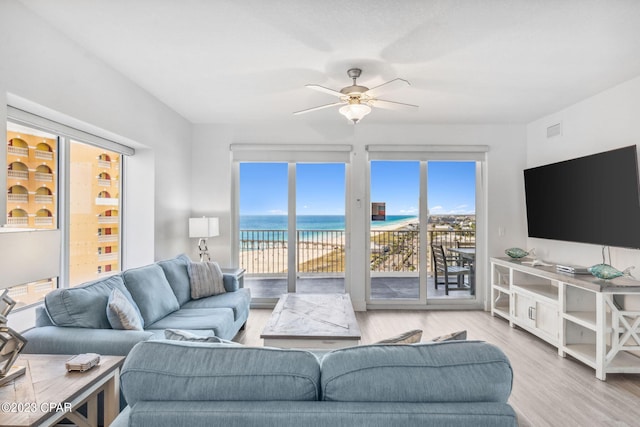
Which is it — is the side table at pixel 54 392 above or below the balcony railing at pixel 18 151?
below

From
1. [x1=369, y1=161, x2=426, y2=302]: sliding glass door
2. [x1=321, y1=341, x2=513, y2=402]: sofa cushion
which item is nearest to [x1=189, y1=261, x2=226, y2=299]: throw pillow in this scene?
[x1=369, y1=161, x2=426, y2=302]: sliding glass door

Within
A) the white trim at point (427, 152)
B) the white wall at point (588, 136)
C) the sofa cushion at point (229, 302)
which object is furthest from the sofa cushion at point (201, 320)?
the white wall at point (588, 136)

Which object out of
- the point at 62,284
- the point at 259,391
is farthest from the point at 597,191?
the point at 62,284

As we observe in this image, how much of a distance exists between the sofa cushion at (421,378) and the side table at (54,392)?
1.11 meters

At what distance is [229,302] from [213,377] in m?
2.33

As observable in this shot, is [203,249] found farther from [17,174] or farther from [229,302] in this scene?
[17,174]

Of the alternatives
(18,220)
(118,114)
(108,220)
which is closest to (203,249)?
(108,220)

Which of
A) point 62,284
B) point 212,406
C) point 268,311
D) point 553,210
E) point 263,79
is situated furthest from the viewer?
point 268,311

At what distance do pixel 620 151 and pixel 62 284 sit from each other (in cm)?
480

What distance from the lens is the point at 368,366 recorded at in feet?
3.50

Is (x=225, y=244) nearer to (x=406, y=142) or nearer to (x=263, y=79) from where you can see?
(x=263, y=79)

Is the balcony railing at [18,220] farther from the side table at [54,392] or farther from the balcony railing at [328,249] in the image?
the balcony railing at [328,249]

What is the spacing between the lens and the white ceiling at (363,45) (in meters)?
2.04

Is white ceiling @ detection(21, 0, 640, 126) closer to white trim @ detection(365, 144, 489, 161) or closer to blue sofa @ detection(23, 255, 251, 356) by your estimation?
white trim @ detection(365, 144, 489, 161)
